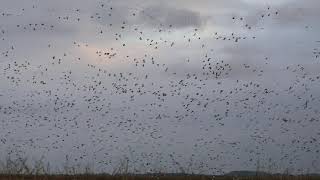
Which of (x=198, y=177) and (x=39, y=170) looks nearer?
(x=39, y=170)

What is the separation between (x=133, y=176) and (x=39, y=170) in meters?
6.95

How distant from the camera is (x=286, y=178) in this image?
33438 mm

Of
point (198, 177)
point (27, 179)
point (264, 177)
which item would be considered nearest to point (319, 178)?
point (264, 177)

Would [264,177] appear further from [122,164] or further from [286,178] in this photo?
[122,164]

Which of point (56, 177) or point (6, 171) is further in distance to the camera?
point (56, 177)

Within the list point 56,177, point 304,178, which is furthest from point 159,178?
point 304,178

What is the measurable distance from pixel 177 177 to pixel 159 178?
4.00 feet

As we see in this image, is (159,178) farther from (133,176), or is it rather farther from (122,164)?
(122,164)

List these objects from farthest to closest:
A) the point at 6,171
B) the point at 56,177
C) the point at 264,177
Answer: the point at 56,177, the point at 264,177, the point at 6,171

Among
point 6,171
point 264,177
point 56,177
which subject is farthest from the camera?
point 56,177

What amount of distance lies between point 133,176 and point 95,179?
13.3 feet

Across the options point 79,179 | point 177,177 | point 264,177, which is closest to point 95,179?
point 79,179

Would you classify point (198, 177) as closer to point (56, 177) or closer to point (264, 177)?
point (264, 177)

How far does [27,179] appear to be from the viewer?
98.1 feet
